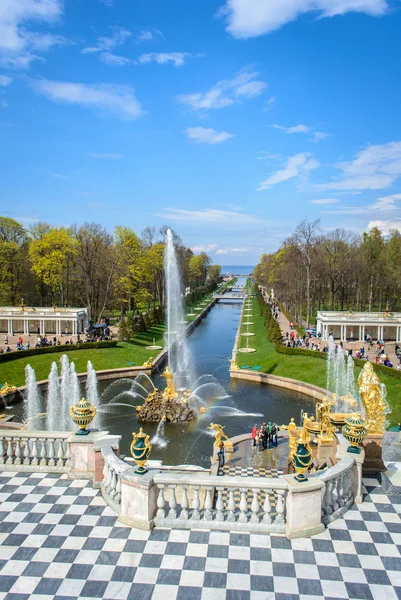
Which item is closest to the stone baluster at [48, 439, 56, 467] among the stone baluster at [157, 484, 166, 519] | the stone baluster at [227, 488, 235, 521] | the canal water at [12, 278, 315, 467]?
the stone baluster at [157, 484, 166, 519]

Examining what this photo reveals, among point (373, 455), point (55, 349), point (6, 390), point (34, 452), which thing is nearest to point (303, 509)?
point (373, 455)

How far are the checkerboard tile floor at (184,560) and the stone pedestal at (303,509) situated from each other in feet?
0.63

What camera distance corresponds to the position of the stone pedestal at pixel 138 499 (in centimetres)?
907

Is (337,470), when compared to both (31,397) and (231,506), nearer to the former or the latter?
(231,506)

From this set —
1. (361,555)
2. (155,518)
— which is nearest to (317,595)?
(361,555)

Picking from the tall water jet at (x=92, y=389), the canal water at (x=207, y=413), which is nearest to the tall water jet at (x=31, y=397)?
the canal water at (x=207, y=413)

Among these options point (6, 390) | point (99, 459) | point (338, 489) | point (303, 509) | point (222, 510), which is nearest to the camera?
point (303, 509)

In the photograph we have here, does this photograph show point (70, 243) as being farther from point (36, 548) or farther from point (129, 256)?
point (36, 548)

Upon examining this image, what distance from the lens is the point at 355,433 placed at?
34.5 ft

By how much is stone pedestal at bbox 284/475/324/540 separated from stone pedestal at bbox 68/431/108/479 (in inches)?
194

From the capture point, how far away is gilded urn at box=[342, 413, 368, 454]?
10523 millimetres

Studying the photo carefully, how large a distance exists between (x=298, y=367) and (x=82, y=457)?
2676 centimetres

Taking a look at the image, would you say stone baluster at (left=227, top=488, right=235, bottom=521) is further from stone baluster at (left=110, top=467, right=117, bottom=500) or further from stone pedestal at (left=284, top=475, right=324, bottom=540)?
stone baluster at (left=110, top=467, right=117, bottom=500)

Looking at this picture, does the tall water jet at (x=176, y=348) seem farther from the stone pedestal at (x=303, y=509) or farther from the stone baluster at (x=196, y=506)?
the stone pedestal at (x=303, y=509)
